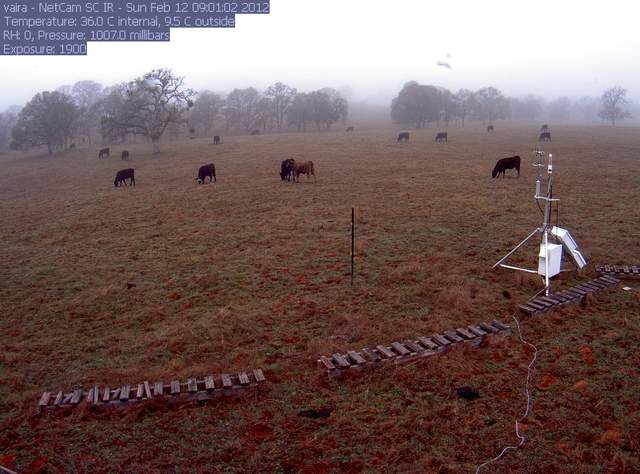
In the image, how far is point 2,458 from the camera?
15.9ft

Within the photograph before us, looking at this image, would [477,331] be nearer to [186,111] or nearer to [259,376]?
[259,376]

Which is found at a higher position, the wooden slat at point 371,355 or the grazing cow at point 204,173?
the grazing cow at point 204,173

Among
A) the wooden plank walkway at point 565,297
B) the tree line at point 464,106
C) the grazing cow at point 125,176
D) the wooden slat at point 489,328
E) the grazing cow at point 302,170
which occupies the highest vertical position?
the tree line at point 464,106

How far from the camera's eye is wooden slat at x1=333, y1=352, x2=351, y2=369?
6223mm

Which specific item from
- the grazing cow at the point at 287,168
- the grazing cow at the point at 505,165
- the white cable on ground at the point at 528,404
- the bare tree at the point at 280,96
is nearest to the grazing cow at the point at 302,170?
the grazing cow at the point at 287,168

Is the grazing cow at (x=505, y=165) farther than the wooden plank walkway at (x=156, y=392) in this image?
Yes

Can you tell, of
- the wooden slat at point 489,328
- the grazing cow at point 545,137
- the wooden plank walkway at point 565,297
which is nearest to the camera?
the wooden slat at point 489,328

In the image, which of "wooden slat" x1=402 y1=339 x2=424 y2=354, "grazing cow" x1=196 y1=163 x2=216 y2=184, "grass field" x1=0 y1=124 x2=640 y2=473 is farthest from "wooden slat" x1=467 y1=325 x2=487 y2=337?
"grazing cow" x1=196 y1=163 x2=216 y2=184

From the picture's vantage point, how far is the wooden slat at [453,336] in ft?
22.4

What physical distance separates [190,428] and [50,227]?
46.0ft

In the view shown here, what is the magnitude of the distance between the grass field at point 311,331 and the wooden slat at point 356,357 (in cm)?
21

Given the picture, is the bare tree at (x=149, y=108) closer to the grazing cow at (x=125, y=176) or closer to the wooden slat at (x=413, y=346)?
the grazing cow at (x=125, y=176)

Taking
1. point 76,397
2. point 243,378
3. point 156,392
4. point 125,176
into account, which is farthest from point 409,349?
point 125,176

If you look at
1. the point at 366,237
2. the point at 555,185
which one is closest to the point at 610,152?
the point at 555,185
